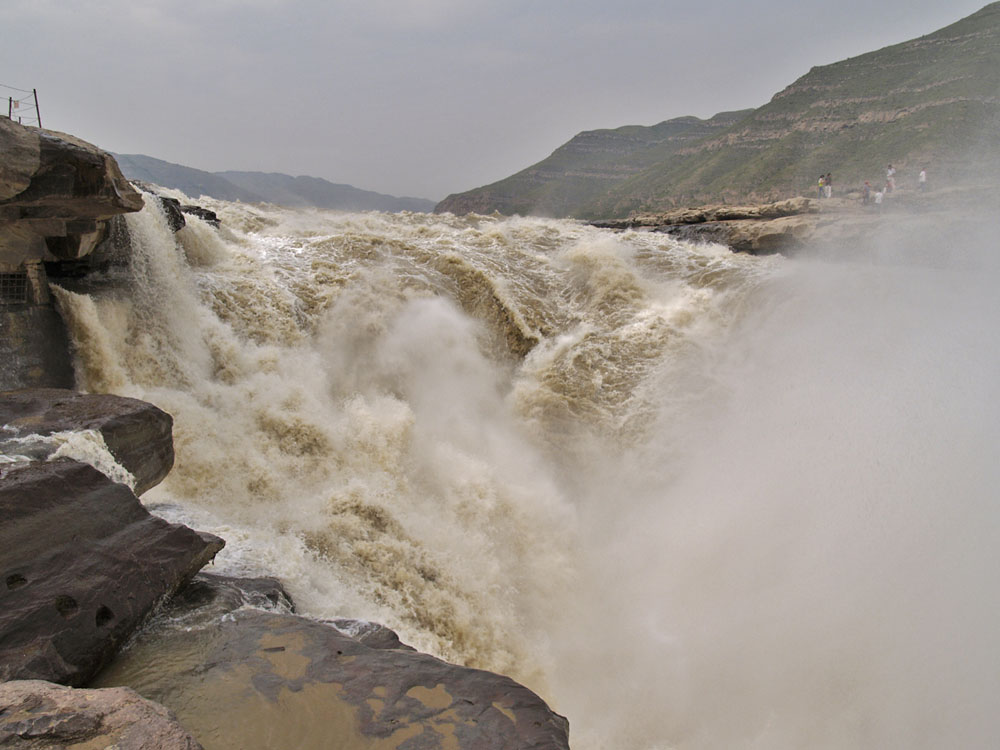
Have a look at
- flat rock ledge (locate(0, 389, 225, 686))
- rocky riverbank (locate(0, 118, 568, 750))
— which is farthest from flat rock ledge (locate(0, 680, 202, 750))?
flat rock ledge (locate(0, 389, 225, 686))

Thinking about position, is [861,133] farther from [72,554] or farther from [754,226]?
[72,554]

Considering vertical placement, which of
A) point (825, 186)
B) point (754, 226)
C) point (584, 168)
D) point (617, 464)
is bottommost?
point (617, 464)

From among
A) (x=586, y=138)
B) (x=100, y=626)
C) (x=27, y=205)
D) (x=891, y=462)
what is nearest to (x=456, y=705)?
(x=100, y=626)

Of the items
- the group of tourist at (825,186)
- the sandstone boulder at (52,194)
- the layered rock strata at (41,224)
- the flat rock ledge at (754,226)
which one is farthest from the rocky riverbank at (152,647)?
the group of tourist at (825,186)

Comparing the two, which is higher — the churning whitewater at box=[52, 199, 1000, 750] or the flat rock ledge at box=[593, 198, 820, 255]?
the flat rock ledge at box=[593, 198, 820, 255]

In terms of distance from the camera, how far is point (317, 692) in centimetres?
266

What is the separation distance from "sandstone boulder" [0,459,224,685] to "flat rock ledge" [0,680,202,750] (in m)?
0.74

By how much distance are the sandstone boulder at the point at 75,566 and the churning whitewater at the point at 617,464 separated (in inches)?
38.4

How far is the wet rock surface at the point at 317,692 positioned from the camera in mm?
2455

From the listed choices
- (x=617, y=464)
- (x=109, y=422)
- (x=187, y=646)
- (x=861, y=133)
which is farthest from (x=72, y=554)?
(x=861, y=133)

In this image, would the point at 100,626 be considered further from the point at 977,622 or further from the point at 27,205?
the point at 977,622

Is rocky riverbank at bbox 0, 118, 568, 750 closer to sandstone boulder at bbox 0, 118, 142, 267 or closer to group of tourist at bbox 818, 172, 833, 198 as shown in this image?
sandstone boulder at bbox 0, 118, 142, 267

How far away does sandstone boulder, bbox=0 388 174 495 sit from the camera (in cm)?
375

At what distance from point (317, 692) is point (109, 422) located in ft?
8.43
